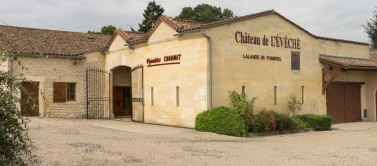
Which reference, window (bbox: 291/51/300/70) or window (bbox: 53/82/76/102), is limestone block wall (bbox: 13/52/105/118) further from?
window (bbox: 291/51/300/70)

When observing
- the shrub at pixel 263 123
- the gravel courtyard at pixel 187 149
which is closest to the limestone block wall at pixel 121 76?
the gravel courtyard at pixel 187 149

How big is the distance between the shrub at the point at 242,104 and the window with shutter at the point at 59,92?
8981 millimetres

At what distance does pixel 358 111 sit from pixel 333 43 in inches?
163

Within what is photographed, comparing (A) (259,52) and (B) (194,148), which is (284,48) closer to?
(A) (259,52)

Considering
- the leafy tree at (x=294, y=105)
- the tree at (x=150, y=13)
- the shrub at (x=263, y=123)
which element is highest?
the tree at (x=150, y=13)

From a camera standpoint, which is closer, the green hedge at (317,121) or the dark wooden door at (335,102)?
the green hedge at (317,121)

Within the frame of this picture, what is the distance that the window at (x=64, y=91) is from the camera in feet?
61.3

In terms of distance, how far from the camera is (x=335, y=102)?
19125 millimetres

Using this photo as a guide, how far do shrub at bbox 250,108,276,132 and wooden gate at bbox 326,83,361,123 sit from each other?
6037 millimetres

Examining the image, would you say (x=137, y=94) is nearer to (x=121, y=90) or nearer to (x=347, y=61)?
(x=121, y=90)

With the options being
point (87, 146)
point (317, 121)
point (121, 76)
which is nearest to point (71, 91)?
point (121, 76)

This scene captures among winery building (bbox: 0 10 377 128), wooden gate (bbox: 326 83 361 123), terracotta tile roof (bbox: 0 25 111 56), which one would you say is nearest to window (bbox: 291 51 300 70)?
winery building (bbox: 0 10 377 128)

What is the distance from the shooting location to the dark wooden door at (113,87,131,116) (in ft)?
71.5

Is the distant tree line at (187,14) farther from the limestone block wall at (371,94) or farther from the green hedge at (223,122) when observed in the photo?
the green hedge at (223,122)
